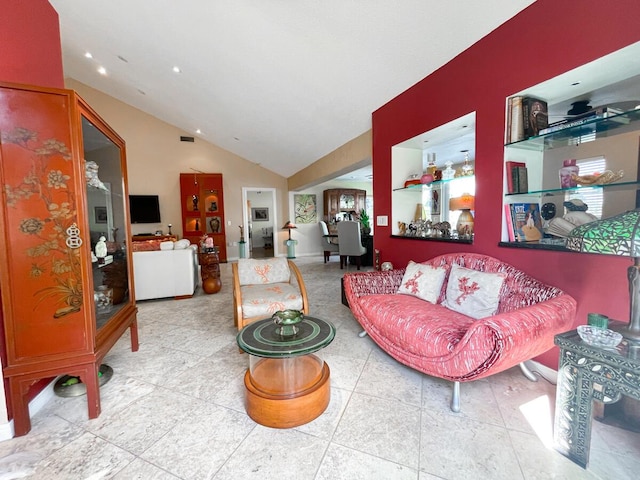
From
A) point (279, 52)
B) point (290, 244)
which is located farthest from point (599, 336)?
point (290, 244)

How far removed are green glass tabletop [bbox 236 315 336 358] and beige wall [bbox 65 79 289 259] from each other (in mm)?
6355

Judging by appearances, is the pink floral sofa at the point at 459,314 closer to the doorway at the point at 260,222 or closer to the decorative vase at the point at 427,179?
the decorative vase at the point at 427,179

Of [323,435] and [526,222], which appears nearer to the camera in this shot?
[323,435]

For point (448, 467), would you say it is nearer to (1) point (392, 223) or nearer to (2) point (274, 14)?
(1) point (392, 223)

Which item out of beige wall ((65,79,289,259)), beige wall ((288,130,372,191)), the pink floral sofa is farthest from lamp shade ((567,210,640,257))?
beige wall ((65,79,289,259))

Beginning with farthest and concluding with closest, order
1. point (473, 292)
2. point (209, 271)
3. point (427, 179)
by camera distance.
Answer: point (209, 271)
point (427, 179)
point (473, 292)

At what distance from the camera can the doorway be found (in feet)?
26.3

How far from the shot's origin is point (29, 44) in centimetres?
186

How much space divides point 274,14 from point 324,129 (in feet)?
6.30

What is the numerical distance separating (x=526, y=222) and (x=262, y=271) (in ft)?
8.03

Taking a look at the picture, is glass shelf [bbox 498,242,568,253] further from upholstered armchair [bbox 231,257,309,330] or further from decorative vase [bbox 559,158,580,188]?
upholstered armchair [bbox 231,257,309,330]

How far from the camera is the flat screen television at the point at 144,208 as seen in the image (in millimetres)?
6832

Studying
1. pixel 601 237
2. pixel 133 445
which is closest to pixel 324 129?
pixel 601 237

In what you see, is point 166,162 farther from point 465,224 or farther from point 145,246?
point 465,224
